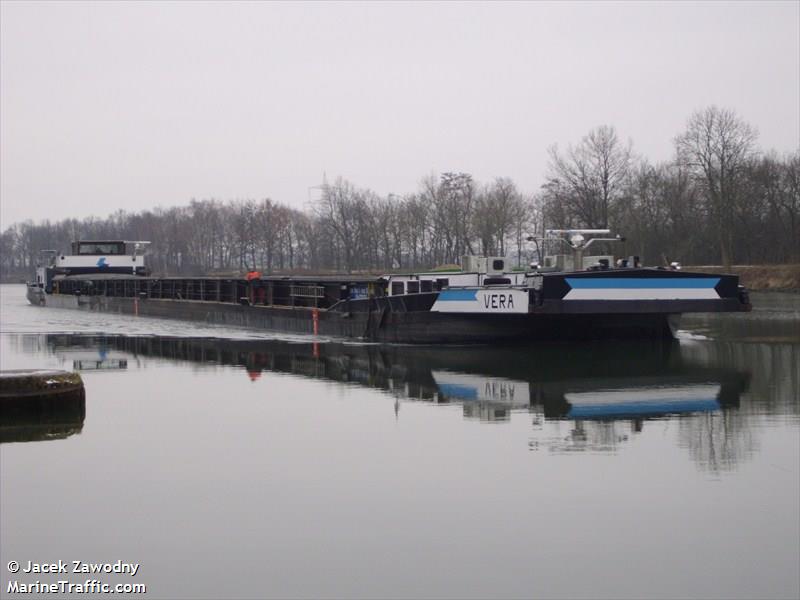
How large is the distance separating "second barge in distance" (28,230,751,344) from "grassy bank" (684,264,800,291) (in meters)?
28.4

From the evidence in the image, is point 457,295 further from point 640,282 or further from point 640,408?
point 640,408

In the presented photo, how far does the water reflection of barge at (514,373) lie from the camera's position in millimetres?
13844

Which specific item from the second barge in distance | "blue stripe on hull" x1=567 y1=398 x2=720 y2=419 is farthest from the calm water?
the second barge in distance

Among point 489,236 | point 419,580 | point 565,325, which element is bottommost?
point 419,580

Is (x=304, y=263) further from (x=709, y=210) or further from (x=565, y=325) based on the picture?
(x=565, y=325)

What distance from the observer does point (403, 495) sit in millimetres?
8875

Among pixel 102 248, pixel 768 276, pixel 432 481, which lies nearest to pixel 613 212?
pixel 768 276

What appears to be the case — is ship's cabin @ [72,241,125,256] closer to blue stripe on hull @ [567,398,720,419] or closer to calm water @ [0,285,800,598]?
calm water @ [0,285,800,598]

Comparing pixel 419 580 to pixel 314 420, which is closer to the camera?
pixel 419 580

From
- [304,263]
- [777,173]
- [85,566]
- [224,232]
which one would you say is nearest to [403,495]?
[85,566]

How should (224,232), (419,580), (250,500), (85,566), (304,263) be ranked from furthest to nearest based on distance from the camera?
(224,232) < (304,263) < (250,500) < (85,566) < (419,580)

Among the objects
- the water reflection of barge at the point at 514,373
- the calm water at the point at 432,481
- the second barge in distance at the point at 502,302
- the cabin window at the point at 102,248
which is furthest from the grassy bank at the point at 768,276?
the calm water at the point at 432,481

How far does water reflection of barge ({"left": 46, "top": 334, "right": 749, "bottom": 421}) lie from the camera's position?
1384cm

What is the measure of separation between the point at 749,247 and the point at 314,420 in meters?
50.9
